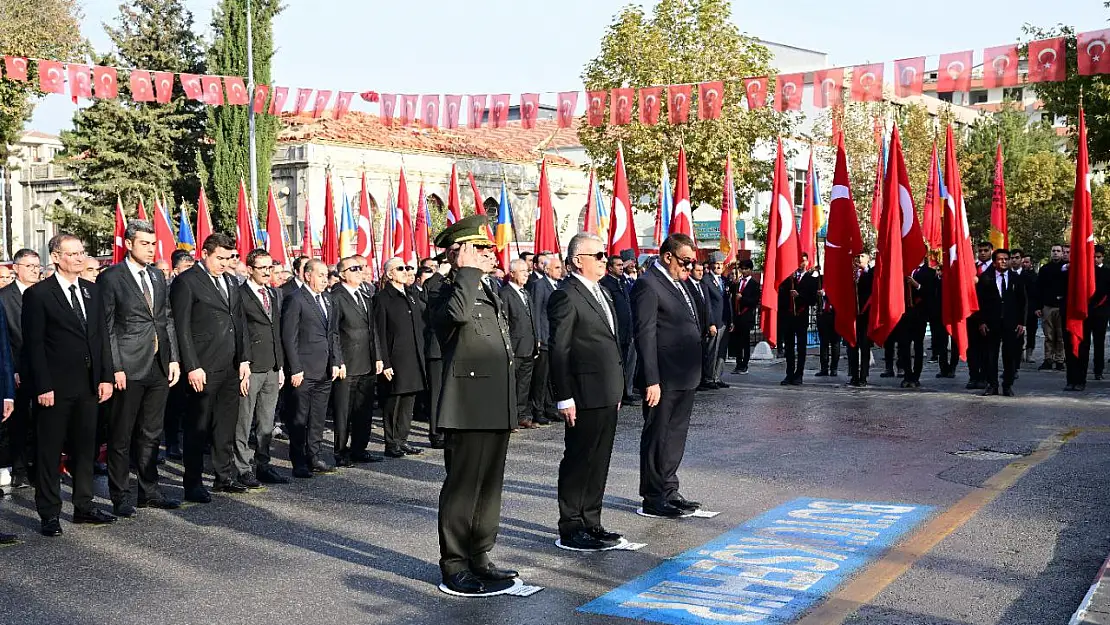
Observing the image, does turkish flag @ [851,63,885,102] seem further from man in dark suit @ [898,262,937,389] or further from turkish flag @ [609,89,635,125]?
turkish flag @ [609,89,635,125]

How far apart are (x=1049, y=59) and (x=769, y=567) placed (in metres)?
11.8

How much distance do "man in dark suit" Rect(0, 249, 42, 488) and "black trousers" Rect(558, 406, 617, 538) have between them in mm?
4652

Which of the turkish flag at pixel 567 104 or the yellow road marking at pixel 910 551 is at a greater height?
the turkish flag at pixel 567 104

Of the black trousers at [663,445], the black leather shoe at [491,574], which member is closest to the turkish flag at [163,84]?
the black trousers at [663,445]

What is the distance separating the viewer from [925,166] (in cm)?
4319

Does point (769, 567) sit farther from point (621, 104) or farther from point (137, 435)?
point (621, 104)

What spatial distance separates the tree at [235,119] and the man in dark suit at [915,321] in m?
22.6

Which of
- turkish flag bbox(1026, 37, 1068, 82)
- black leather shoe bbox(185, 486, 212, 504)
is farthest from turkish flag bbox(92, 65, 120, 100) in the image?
turkish flag bbox(1026, 37, 1068, 82)

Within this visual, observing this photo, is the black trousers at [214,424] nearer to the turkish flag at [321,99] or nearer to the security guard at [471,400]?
the security guard at [471,400]

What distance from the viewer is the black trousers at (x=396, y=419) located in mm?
11133

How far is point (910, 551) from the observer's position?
691 centimetres

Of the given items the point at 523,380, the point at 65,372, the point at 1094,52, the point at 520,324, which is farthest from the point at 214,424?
the point at 1094,52

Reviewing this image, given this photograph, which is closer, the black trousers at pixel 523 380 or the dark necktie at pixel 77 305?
the dark necktie at pixel 77 305

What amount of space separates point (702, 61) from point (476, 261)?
931 inches
